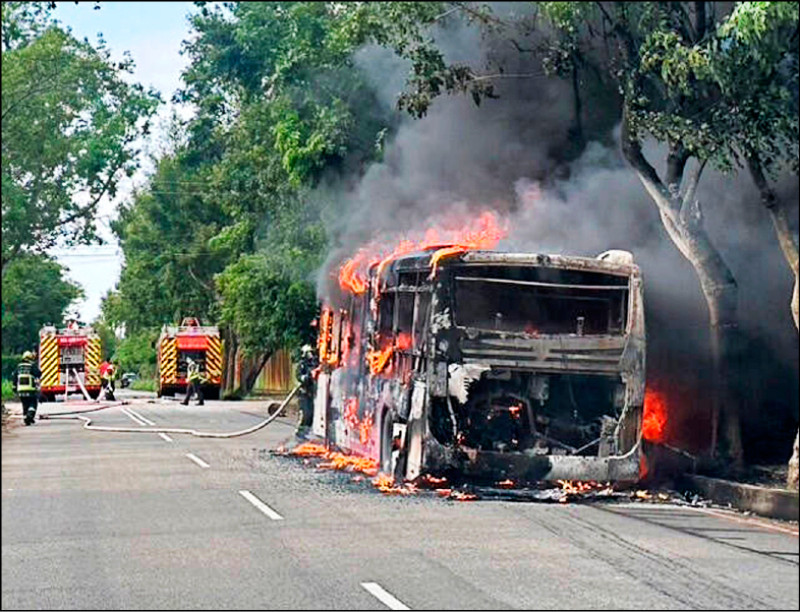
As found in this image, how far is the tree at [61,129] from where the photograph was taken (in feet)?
14.3

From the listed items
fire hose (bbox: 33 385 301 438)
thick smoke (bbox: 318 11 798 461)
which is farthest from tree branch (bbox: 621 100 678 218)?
fire hose (bbox: 33 385 301 438)

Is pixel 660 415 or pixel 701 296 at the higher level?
pixel 701 296

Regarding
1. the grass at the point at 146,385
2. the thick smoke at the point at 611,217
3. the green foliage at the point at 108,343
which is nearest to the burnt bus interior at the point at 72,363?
the green foliage at the point at 108,343

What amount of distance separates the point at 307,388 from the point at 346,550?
1108 centimetres

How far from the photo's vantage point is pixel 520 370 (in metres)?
14.6

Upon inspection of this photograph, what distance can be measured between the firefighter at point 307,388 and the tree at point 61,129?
1589 cm

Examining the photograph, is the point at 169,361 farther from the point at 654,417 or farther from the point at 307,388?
the point at 654,417

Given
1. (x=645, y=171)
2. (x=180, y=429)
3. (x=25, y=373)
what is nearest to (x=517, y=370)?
(x=645, y=171)

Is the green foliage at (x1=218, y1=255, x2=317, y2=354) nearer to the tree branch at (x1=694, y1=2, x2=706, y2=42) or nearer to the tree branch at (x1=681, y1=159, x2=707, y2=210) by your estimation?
the tree branch at (x1=681, y1=159, x2=707, y2=210)

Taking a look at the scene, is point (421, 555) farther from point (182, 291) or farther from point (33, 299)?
point (182, 291)

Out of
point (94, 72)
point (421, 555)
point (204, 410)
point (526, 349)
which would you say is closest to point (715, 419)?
point (526, 349)

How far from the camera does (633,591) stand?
29.6 ft

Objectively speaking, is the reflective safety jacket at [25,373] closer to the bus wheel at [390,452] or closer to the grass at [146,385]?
the bus wheel at [390,452]

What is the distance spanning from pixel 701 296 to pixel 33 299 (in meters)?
15.9
